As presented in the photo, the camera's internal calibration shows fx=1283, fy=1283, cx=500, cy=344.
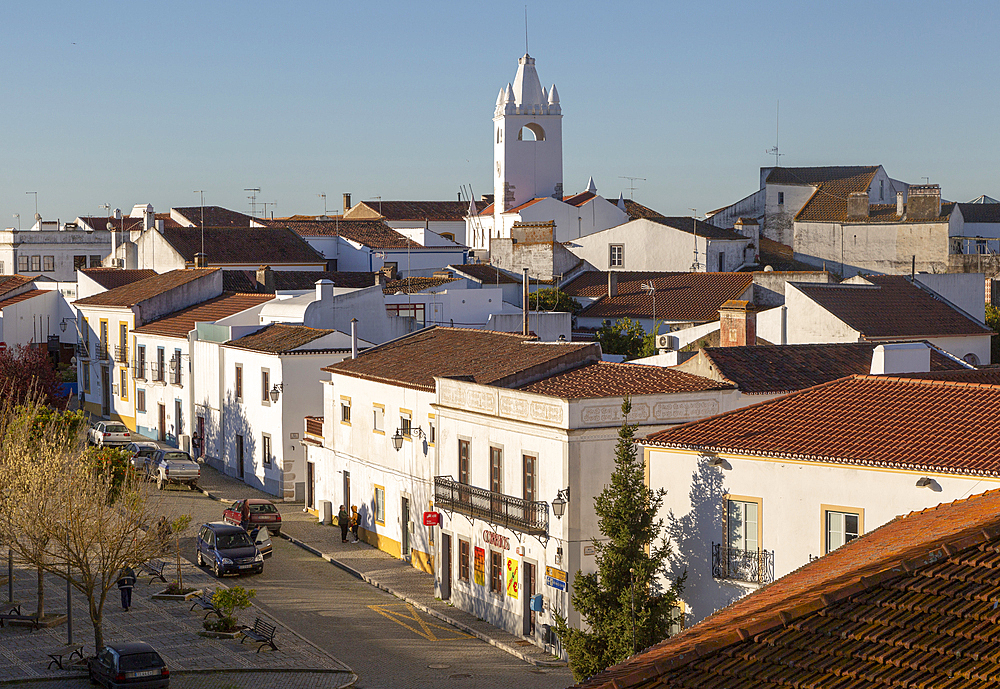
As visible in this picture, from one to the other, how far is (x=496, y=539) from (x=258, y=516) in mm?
11480

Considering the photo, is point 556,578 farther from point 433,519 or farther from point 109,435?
point 109,435

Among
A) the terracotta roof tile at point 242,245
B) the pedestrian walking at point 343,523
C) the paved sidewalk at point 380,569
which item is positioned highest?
the terracotta roof tile at point 242,245

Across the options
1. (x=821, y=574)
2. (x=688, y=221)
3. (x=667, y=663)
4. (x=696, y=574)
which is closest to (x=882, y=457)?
(x=696, y=574)

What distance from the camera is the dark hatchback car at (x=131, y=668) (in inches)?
930

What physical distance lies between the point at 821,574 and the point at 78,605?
21.2 m

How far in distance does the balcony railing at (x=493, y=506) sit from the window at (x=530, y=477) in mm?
191

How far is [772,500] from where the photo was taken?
23203 mm

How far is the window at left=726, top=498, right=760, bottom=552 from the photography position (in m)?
23.5

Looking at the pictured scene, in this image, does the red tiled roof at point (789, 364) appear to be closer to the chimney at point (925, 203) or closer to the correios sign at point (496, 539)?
the correios sign at point (496, 539)

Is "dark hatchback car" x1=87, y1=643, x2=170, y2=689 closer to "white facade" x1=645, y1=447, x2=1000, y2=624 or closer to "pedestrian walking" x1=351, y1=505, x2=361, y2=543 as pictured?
"white facade" x1=645, y1=447, x2=1000, y2=624

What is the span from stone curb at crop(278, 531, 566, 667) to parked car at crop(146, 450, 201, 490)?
25.7ft

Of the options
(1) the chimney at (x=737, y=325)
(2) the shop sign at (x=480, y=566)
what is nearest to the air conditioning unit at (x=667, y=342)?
(1) the chimney at (x=737, y=325)

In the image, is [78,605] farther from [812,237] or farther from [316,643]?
[812,237]

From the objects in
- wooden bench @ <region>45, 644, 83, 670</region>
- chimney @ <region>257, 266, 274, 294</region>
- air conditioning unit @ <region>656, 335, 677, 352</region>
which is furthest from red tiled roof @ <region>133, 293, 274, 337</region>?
wooden bench @ <region>45, 644, 83, 670</region>
